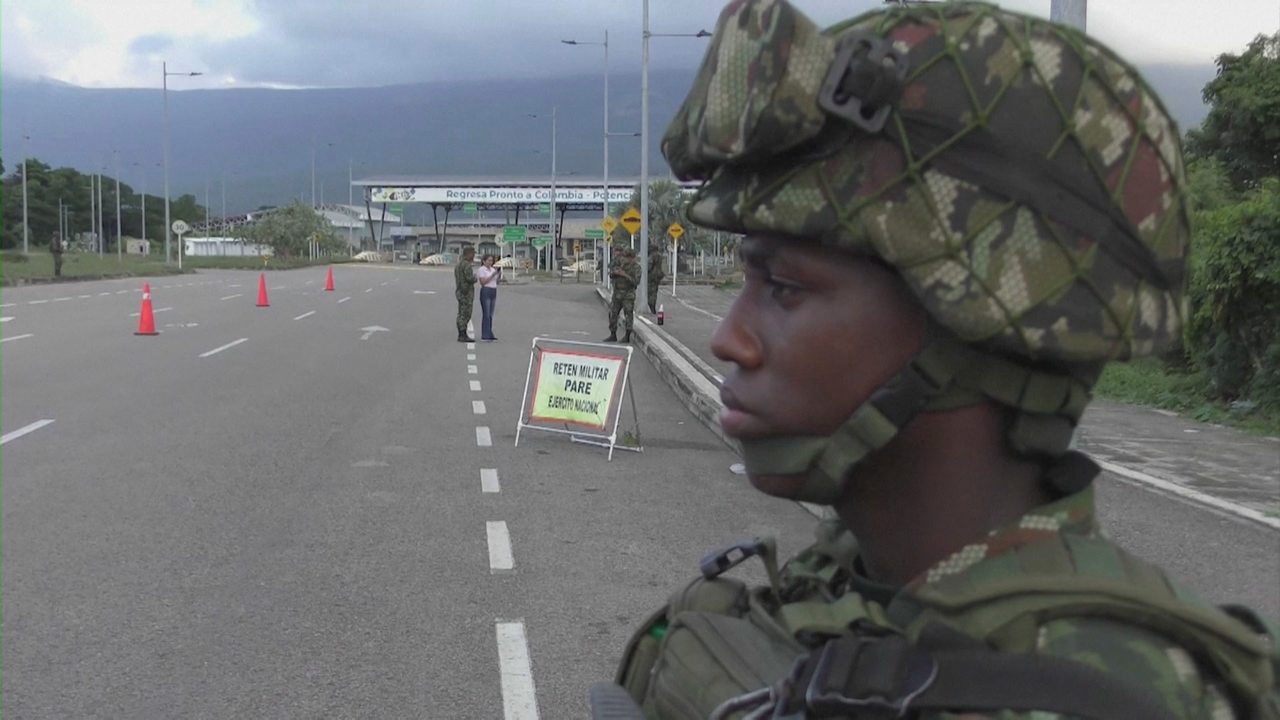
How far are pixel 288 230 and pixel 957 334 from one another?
119 m

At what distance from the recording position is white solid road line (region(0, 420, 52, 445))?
440 inches

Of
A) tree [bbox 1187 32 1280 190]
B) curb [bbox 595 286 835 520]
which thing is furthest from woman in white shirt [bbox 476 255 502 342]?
tree [bbox 1187 32 1280 190]

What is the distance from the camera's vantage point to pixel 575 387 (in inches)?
463

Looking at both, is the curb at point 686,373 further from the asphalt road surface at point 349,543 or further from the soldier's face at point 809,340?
the soldier's face at point 809,340

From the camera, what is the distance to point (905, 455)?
1248mm

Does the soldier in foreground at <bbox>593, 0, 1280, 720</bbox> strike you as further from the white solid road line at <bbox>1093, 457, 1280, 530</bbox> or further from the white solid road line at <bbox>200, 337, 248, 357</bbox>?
the white solid road line at <bbox>200, 337, 248, 357</bbox>

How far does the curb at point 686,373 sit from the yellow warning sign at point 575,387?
1.06 meters

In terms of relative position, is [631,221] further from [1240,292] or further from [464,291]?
[1240,292]

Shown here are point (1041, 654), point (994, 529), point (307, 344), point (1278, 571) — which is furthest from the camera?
point (307, 344)

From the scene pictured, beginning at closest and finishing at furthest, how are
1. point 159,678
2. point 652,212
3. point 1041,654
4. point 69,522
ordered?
point 1041,654
point 159,678
point 69,522
point 652,212

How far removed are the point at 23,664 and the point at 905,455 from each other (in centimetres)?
516

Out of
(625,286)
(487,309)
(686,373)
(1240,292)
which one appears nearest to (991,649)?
(1240,292)

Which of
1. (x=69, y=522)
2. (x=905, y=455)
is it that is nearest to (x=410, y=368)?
(x=69, y=522)

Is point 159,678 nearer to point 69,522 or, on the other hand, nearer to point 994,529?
point 69,522
